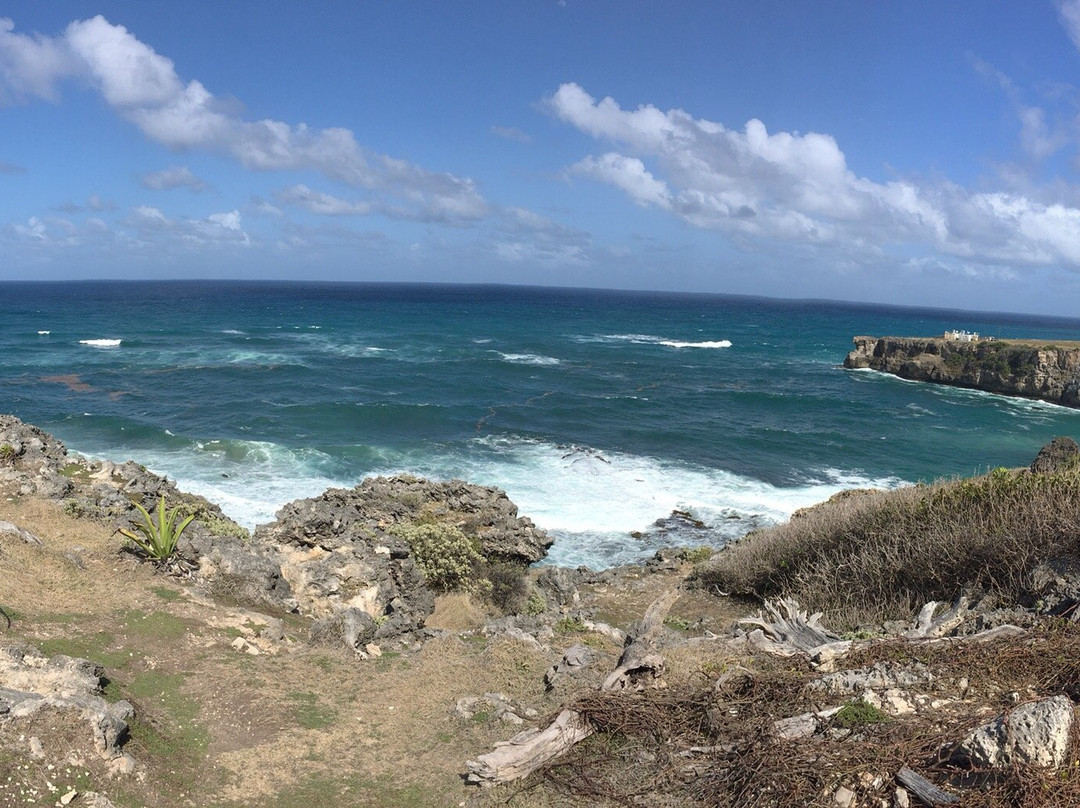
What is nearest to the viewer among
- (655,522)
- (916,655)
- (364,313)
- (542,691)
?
(916,655)

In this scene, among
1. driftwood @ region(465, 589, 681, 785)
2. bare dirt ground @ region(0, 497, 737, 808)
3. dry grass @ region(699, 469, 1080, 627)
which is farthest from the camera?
dry grass @ region(699, 469, 1080, 627)

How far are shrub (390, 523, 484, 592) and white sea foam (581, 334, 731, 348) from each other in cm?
7042

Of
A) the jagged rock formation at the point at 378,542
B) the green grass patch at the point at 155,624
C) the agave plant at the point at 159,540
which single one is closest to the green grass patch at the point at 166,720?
the green grass patch at the point at 155,624

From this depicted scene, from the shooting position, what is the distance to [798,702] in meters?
7.12

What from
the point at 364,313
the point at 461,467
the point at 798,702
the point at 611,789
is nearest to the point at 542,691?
the point at 611,789

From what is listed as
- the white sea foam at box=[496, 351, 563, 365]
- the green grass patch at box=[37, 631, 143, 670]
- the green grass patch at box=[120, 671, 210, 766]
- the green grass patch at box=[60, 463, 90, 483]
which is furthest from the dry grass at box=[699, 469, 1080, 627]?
the white sea foam at box=[496, 351, 563, 365]

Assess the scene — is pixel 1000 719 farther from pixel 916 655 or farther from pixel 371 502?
pixel 371 502

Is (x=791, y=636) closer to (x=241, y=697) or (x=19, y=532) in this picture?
(x=241, y=697)

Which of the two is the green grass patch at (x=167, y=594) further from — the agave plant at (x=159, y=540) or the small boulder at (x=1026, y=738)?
the small boulder at (x=1026, y=738)

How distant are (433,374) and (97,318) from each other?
6383cm

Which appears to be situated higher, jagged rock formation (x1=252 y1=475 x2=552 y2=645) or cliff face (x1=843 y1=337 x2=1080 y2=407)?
cliff face (x1=843 y1=337 x2=1080 y2=407)

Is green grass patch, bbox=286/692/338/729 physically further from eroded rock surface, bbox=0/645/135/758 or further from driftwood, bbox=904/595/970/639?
driftwood, bbox=904/595/970/639

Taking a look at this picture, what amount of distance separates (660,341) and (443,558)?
77890 mm

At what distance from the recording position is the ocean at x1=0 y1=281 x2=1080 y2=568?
91.5 ft
